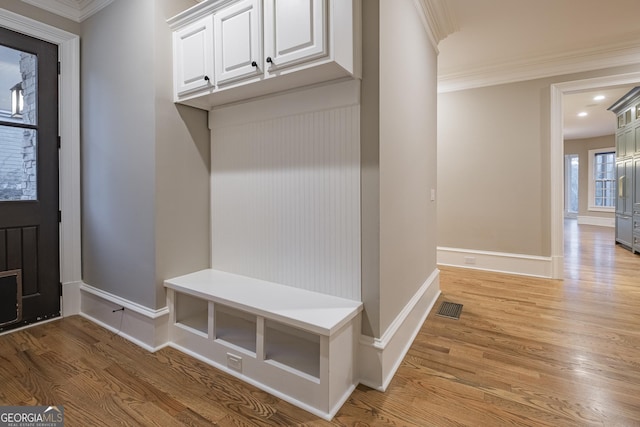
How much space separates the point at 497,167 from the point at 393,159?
2860 mm

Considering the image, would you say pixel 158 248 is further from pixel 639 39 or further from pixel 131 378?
pixel 639 39

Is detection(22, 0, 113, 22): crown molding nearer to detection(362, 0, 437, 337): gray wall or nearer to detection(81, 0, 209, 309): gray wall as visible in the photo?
detection(81, 0, 209, 309): gray wall

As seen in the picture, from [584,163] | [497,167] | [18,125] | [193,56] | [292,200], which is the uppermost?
[584,163]

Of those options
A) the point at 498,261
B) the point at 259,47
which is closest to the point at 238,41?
the point at 259,47

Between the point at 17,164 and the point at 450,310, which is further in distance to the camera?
the point at 450,310

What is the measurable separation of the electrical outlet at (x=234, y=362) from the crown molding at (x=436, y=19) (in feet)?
9.12

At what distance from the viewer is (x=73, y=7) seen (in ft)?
8.58

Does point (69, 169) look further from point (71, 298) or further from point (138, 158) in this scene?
point (71, 298)

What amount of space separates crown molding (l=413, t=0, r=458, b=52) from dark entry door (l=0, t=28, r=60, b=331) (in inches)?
121

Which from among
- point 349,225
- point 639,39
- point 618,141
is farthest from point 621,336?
point 618,141

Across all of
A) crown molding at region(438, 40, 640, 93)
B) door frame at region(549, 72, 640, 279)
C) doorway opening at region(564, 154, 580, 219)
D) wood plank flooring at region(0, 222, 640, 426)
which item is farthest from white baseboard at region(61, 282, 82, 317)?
doorway opening at region(564, 154, 580, 219)

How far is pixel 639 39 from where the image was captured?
10.8ft

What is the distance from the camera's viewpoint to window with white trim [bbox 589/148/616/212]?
878cm

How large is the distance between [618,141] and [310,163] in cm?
701
